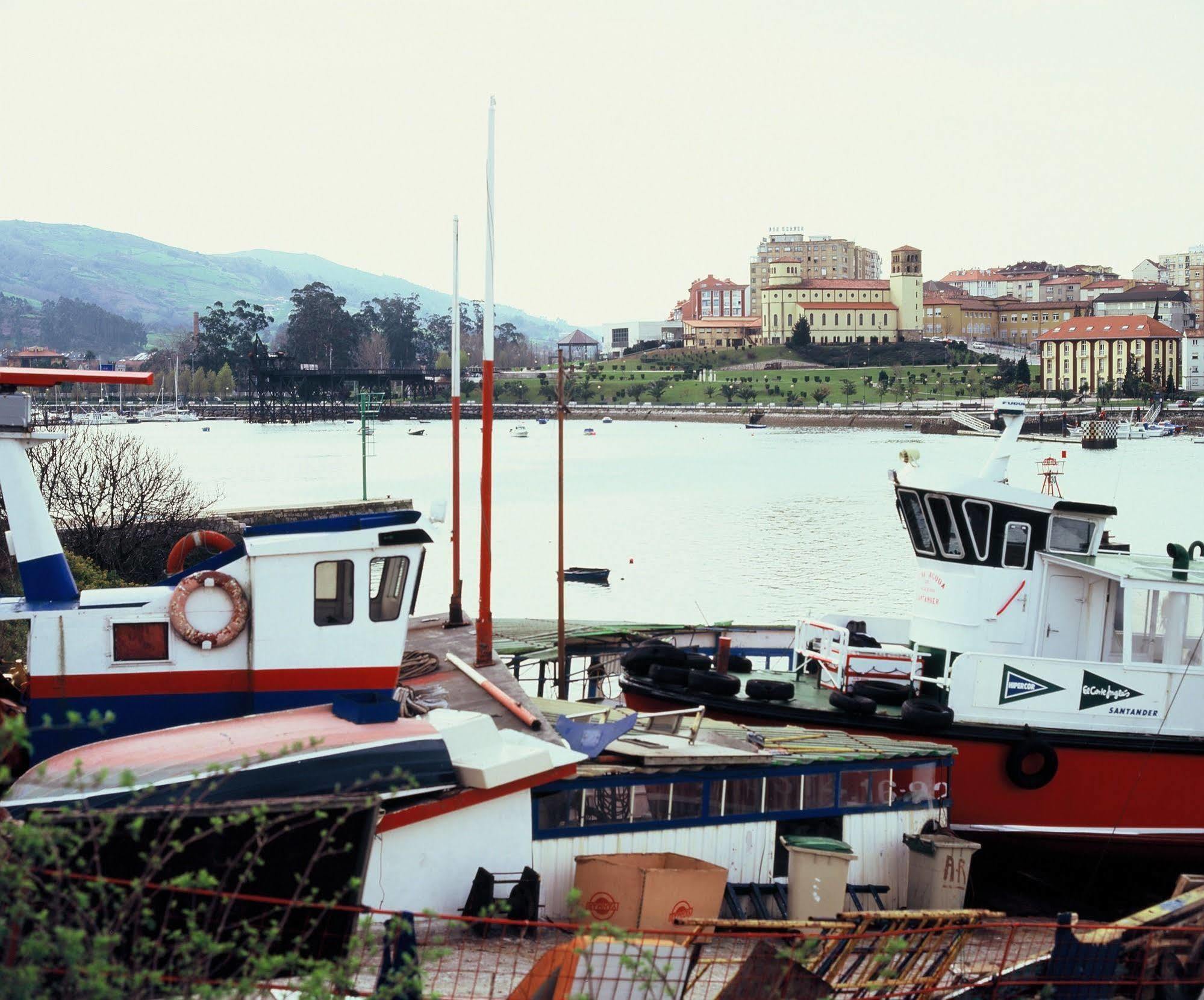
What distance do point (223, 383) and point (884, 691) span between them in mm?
181139

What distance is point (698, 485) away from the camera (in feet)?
273

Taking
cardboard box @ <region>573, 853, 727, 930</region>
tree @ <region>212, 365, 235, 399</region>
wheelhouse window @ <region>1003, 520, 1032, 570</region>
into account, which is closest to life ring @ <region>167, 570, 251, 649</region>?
cardboard box @ <region>573, 853, 727, 930</region>

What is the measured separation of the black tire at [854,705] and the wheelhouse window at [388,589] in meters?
5.94

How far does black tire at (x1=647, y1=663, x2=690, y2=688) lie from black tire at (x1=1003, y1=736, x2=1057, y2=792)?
388 centimetres

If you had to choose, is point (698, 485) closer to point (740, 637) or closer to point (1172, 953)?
point (740, 637)

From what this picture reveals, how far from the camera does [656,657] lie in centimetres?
1739

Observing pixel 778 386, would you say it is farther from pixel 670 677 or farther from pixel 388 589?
pixel 388 589

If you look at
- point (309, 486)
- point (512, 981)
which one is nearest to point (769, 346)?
point (309, 486)

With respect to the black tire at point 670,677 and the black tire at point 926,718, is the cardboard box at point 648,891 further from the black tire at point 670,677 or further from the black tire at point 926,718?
the black tire at point 670,677

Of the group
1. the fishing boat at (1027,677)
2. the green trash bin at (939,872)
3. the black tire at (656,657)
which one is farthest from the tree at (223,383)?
the green trash bin at (939,872)

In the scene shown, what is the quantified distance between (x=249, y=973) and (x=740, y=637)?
15113mm

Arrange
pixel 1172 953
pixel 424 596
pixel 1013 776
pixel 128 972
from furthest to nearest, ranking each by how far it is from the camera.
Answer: pixel 424 596
pixel 1013 776
pixel 1172 953
pixel 128 972

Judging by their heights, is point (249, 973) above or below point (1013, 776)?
above

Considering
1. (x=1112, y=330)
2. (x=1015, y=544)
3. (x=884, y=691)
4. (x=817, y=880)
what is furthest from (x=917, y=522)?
(x=1112, y=330)
